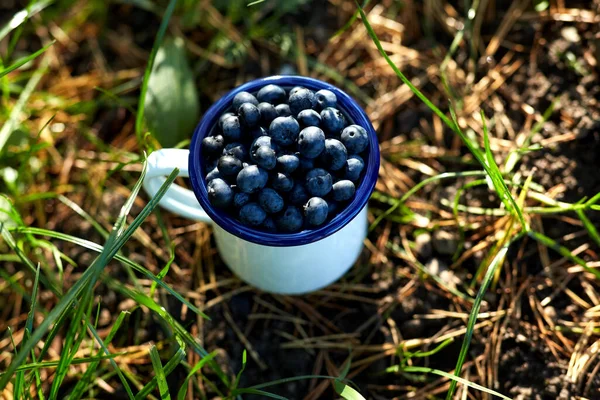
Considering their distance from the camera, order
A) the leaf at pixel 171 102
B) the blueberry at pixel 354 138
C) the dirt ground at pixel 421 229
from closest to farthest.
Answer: the blueberry at pixel 354 138, the dirt ground at pixel 421 229, the leaf at pixel 171 102

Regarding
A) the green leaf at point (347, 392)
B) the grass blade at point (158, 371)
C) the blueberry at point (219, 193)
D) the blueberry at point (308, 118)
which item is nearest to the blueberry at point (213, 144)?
the blueberry at point (219, 193)

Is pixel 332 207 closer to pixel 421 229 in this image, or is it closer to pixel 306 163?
pixel 306 163

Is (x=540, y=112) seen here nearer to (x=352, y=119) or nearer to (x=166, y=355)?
(x=352, y=119)

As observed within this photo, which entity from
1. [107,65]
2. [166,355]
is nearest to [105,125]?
[107,65]

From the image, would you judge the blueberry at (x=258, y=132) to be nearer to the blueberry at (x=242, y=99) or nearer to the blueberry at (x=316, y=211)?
the blueberry at (x=242, y=99)

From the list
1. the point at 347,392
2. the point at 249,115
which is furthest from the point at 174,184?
the point at 347,392

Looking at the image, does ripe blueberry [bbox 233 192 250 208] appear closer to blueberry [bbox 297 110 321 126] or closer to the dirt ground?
blueberry [bbox 297 110 321 126]
